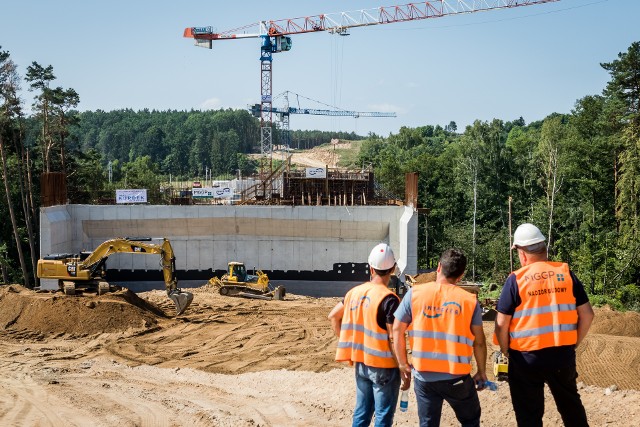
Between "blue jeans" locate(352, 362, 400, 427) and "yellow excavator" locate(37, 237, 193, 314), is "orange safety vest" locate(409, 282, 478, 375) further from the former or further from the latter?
"yellow excavator" locate(37, 237, 193, 314)

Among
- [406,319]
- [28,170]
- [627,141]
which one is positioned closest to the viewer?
[406,319]

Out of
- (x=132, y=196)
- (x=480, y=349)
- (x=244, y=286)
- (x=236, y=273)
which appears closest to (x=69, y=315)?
(x=244, y=286)

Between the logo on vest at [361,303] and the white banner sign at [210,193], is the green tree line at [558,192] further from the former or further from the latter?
the logo on vest at [361,303]

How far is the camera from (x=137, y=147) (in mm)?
155000

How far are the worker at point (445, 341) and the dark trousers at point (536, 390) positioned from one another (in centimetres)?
38

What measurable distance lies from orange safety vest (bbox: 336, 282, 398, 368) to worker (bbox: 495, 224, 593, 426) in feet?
3.01

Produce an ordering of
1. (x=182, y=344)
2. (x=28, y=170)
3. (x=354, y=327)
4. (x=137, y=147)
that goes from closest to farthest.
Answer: (x=354, y=327) → (x=182, y=344) → (x=28, y=170) → (x=137, y=147)

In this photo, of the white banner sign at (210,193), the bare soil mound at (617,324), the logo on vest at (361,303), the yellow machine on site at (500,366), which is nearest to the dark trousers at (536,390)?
the logo on vest at (361,303)

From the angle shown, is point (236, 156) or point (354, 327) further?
point (236, 156)

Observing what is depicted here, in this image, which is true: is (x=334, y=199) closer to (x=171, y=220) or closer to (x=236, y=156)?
(x=171, y=220)

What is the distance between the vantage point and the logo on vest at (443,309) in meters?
5.17

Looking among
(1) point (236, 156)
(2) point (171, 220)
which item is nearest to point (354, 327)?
(2) point (171, 220)

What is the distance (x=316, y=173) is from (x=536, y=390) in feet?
123

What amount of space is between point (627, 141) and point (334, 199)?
16778 millimetres
